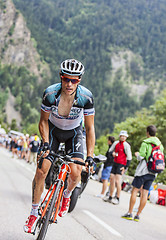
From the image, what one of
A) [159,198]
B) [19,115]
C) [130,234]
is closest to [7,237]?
[130,234]

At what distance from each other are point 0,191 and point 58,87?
591 centimetres

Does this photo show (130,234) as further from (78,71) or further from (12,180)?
(12,180)

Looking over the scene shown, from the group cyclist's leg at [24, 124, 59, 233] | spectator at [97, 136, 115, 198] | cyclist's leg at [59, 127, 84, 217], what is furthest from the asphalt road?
spectator at [97, 136, 115, 198]

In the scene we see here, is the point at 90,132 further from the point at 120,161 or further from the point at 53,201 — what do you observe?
the point at 120,161

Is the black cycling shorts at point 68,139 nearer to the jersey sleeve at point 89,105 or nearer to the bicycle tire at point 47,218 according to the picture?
the jersey sleeve at point 89,105

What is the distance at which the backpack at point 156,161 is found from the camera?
29.4ft

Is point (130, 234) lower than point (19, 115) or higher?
lower

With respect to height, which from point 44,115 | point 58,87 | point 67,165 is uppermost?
point 58,87

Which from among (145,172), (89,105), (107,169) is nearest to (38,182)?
(89,105)

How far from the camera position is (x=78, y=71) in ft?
16.7

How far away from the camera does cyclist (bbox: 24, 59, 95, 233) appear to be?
5137 mm

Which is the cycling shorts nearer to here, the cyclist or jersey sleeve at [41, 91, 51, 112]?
the cyclist

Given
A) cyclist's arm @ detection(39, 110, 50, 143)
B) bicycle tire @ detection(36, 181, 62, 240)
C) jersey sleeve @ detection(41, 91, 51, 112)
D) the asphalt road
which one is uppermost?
jersey sleeve @ detection(41, 91, 51, 112)

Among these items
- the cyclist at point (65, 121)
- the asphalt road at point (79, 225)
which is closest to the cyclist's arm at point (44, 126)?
the cyclist at point (65, 121)
